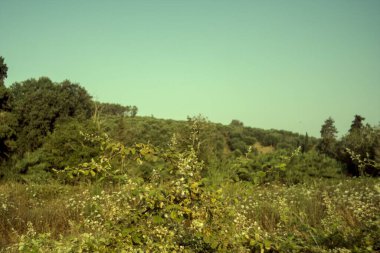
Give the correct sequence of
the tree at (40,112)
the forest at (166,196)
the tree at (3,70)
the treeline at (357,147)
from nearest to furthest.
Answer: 1. the forest at (166,196)
2. the treeline at (357,147)
3. the tree at (40,112)
4. the tree at (3,70)

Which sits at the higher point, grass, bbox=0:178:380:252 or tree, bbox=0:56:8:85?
tree, bbox=0:56:8:85

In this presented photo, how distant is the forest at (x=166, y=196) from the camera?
2953mm

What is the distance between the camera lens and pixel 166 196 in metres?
2.90

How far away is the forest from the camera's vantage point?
9.69 feet

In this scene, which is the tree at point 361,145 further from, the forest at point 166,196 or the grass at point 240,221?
the grass at point 240,221

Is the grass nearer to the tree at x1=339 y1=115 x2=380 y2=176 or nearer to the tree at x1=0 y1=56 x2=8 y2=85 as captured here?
the tree at x1=339 y1=115 x2=380 y2=176

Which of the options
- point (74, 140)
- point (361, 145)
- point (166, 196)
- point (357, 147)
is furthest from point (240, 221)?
point (361, 145)

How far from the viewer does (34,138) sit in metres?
26.9

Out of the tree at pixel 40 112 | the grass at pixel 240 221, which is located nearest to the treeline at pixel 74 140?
the tree at pixel 40 112

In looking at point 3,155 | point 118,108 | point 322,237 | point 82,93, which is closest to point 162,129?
point 82,93

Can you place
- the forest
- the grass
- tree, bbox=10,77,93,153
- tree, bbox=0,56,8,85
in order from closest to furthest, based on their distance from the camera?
the forest → the grass → tree, bbox=10,77,93,153 → tree, bbox=0,56,8,85

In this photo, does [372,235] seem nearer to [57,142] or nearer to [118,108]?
[57,142]

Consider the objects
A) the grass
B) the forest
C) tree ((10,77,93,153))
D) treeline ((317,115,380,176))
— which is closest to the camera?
the forest

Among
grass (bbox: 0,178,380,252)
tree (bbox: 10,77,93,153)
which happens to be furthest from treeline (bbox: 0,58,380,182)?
grass (bbox: 0,178,380,252)
